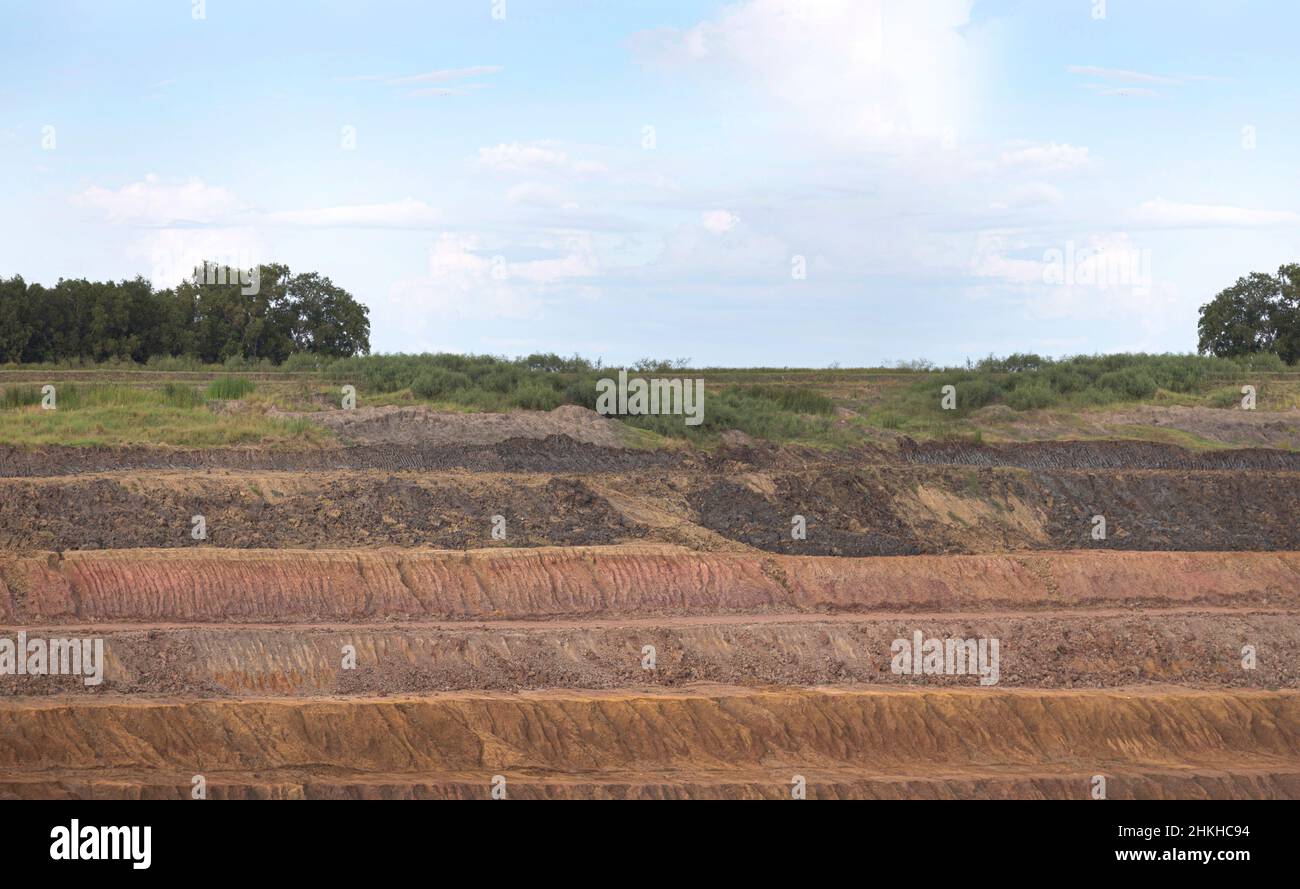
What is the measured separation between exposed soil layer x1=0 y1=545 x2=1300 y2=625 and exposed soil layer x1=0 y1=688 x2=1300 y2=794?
3370mm

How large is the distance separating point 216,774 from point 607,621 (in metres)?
6.45

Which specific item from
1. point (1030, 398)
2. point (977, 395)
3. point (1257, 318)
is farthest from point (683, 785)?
point (1257, 318)

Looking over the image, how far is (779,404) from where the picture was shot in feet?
116

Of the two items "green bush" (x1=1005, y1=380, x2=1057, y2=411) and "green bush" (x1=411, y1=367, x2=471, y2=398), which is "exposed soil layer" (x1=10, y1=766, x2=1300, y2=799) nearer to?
Result: "green bush" (x1=411, y1=367, x2=471, y2=398)

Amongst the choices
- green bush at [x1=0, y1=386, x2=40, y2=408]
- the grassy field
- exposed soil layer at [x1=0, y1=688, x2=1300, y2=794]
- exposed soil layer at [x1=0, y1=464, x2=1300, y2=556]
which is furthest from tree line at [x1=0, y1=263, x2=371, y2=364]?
exposed soil layer at [x1=0, y1=688, x2=1300, y2=794]

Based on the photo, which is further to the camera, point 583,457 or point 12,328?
point 12,328

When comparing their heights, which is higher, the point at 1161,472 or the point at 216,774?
the point at 1161,472

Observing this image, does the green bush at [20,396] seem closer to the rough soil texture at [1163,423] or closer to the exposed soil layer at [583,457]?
the exposed soil layer at [583,457]

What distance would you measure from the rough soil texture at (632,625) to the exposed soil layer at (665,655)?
0.05m

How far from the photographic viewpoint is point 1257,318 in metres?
45.7

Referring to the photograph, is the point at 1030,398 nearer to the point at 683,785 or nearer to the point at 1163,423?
the point at 1163,423

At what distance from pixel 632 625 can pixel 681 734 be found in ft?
9.74

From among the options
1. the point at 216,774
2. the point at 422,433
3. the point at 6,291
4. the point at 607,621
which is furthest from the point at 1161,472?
the point at 6,291

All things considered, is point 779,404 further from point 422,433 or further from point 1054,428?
point 422,433
